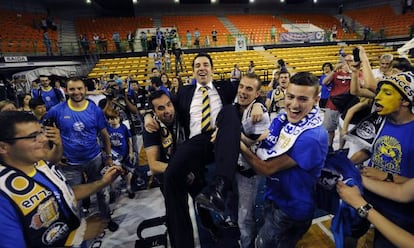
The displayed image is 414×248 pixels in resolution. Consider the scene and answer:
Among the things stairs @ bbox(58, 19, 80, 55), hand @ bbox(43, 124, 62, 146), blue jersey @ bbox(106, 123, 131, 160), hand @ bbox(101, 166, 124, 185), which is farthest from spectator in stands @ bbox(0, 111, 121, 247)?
stairs @ bbox(58, 19, 80, 55)

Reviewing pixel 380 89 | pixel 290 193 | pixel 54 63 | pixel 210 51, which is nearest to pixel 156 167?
pixel 290 193

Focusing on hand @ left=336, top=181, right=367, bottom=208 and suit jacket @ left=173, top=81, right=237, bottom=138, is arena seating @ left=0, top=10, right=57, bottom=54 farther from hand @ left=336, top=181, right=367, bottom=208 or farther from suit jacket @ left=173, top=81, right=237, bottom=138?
hand @ left=336, top=181, right=367, bottom=208

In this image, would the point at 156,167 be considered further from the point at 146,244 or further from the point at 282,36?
the point at 282,36

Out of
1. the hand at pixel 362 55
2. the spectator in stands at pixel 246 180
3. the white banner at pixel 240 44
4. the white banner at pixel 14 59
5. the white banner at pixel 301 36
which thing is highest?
the white banner at pixel 301 36

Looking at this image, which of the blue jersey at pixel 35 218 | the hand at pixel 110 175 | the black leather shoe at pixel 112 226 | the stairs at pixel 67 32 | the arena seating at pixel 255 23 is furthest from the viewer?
the arena seating at pixel 255 23

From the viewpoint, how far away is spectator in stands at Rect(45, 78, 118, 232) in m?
3.38

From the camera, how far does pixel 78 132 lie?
11.2ft

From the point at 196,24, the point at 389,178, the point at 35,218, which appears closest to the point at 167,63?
the point at 196,24

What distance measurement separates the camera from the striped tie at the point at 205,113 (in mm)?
2521

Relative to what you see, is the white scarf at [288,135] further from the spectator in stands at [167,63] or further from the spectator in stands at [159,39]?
the spectator in stands at [159,39]

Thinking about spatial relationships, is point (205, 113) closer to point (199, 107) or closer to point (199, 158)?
point (199, 107)

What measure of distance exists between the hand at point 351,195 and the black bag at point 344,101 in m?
3.23

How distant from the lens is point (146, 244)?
309cm

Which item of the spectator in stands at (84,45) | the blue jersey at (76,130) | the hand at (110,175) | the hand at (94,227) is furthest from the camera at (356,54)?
the spectator in stands at (84,45)
